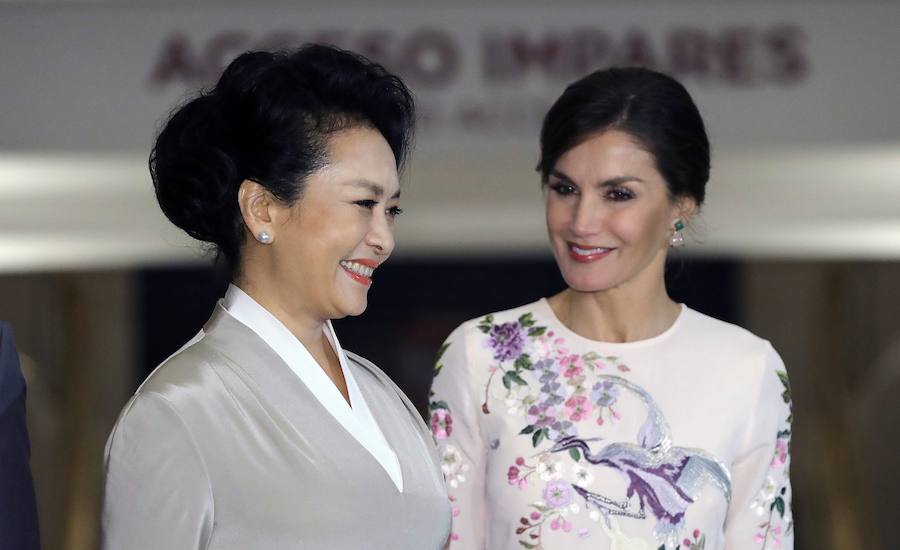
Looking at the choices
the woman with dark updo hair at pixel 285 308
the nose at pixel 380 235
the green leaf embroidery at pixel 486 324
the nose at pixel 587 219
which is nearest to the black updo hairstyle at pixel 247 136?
the woman with dark updo hair at pixel 285 308

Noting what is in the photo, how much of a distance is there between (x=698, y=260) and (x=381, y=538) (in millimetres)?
8571

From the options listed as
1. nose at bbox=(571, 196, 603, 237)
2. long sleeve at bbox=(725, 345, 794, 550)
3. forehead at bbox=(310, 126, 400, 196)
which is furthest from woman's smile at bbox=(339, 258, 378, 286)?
long sleeve at bbox=(725, 345, 794, 550)

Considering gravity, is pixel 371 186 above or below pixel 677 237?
above

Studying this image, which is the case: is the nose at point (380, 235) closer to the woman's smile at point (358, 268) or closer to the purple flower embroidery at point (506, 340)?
the woman's smile at point (358, 268)

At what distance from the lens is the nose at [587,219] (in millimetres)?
2369

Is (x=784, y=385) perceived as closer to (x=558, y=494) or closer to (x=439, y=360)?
(x=558, y=494)

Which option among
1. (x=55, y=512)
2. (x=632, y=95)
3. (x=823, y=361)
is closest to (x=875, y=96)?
(x=823, y=361)

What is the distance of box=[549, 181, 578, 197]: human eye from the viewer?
95.9 inches

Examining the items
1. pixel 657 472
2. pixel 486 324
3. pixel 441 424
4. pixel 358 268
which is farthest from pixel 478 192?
pixel 358 268

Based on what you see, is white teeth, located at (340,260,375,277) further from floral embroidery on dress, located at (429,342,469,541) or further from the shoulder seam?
floral embroidery on dress, located at (429,342,469,541)

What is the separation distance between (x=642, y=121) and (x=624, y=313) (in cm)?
35

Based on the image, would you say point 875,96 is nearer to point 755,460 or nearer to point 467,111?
point 467,111

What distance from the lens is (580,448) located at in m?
2.38

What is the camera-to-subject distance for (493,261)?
10.4 meters
